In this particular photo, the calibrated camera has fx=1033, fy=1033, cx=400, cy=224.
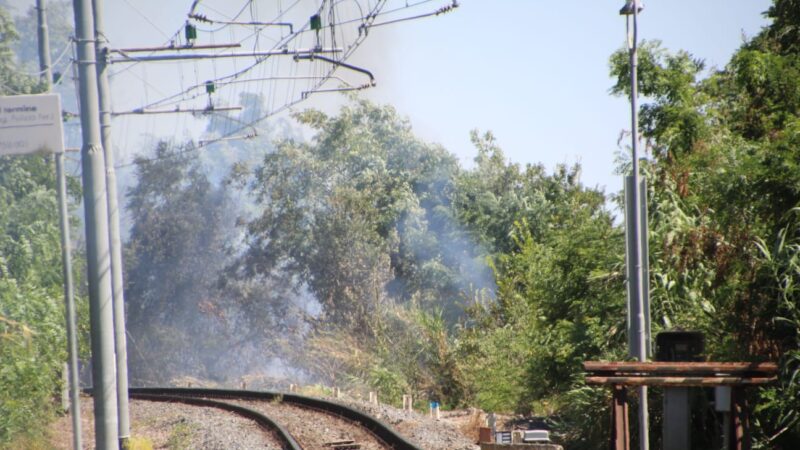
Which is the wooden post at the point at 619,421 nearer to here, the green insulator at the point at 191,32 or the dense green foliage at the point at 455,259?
the dense green foliage at the point at 455,259

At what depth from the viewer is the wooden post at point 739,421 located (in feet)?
32.2

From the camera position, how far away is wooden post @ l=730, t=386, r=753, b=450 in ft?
32.2

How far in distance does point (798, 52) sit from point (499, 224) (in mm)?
27909

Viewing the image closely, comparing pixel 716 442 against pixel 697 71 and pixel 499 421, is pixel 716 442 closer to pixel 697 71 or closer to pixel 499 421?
pixel 499 421

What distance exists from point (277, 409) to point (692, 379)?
637 inches

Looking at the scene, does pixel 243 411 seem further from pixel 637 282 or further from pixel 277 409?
pixel 637 282

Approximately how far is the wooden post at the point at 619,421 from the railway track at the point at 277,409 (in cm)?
613

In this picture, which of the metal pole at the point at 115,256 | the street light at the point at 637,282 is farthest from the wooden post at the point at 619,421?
the metal pole at the point at 115,256

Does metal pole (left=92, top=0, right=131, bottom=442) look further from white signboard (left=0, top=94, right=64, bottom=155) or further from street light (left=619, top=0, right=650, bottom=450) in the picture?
street light (left=619, top=0, right=650, bottom=450)

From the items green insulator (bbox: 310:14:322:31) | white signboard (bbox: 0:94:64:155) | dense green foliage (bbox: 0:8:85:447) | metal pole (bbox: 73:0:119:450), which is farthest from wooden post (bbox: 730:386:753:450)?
→ dense green foliage (bbox: 0:8:85:447)

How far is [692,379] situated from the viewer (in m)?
9.94

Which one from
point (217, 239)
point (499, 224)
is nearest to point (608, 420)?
point (499, 224)

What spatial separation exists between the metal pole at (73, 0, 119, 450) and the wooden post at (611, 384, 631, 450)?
17.1ft

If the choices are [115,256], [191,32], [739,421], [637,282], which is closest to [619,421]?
[739,421]
